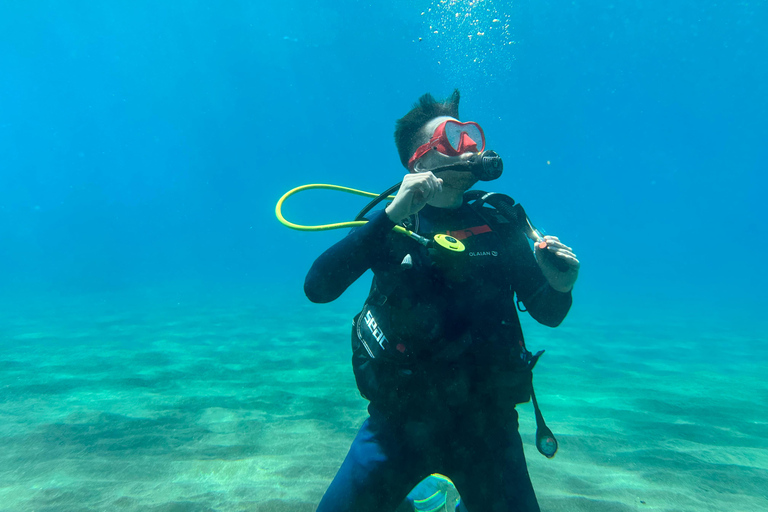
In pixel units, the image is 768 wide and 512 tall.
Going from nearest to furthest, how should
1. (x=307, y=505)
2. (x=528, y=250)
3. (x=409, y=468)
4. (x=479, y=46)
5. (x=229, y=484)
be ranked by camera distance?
(x=409, y=468)
(x=528, y=250)
(x=307, y=505)
(x=229, y=484)
(x=479, y=46)

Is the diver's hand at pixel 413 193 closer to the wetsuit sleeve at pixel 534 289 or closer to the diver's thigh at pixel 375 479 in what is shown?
the wetsuit sleeve at pixel 534 289

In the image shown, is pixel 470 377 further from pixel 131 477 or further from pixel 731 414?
pixel 731 414

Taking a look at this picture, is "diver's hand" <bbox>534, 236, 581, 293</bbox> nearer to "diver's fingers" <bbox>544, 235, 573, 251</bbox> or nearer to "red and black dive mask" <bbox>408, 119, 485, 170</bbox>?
"diver's fingers" <bbox>544, 235, 573, 251</bbox>

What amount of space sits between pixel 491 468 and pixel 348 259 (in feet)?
4.02

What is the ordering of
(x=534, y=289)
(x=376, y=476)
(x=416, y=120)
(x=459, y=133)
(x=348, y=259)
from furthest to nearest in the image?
(x=416, y=120)
(x=459, y=133)
(x=534, y=289)
(x=348, y=259)
(x=376, y=476)

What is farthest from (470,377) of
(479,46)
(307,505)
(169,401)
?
(479,46)

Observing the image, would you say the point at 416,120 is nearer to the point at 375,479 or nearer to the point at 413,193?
the point at 413,193

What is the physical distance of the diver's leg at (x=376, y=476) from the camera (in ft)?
5.88

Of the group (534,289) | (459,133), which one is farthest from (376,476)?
(459,133)

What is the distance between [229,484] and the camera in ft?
9.79

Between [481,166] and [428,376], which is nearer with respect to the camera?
[428,376]

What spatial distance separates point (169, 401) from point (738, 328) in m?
20.6

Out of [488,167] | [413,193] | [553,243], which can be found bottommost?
[553,243]

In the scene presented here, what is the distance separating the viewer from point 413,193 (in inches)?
71.7
